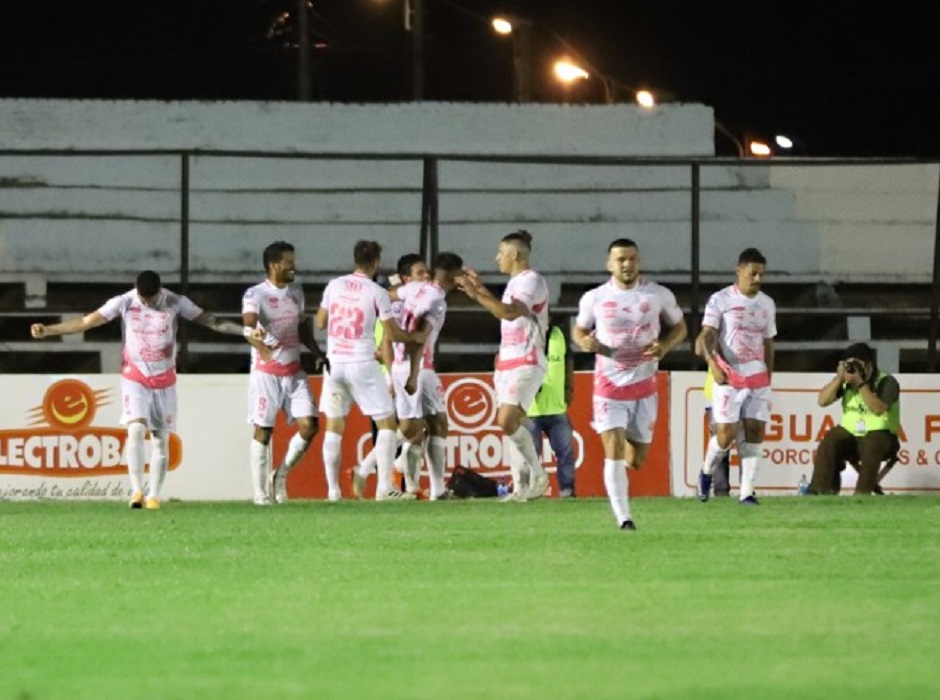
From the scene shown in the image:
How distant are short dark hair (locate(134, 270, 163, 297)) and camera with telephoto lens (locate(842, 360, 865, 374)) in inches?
261

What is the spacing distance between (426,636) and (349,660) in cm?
78

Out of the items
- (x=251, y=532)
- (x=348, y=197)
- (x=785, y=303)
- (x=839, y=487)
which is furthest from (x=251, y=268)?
(x=251, y=532)

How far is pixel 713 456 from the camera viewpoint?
20141 millimetres

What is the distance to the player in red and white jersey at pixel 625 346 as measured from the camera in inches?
616

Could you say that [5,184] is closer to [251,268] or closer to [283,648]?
[251,268]

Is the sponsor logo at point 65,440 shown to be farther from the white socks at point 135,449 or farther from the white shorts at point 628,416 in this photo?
the white shorts at point 628,416

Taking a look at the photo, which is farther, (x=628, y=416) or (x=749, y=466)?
(x=749, y=466)

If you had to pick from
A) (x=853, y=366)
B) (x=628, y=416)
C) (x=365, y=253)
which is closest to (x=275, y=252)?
(x=365, y=253)

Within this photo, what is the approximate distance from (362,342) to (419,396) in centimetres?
98

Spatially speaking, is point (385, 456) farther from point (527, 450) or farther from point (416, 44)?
point (416, 44)

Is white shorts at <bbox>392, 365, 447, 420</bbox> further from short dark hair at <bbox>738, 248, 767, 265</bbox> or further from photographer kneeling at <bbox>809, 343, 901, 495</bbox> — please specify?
photographer kneeling at <bbox>809, 343, 901, 495</bbox>

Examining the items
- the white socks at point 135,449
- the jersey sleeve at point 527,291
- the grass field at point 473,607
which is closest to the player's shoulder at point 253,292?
the white socks at point 135,449

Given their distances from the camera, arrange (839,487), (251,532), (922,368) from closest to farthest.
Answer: (251,532) < (839,487) < (922,368)

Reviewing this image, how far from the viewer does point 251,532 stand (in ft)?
51.9
